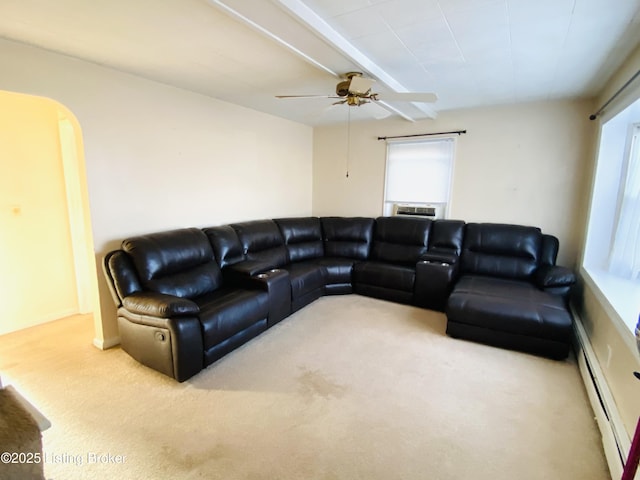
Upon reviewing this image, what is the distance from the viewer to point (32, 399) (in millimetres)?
2137

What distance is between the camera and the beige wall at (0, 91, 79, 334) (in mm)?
3043

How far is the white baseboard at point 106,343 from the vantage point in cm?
281

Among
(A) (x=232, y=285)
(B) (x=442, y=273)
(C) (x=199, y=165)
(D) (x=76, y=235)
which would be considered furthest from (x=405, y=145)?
(D) (x=76, y=235)

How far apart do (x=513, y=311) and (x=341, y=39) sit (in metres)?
2.63

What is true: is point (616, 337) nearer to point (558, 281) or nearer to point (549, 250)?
point (558, 281)

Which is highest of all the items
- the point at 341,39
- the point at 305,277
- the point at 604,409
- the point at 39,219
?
the point at 341,39

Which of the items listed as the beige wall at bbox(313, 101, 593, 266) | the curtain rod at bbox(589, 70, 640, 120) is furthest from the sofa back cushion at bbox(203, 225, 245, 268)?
the curtain rod at bbox(589, 70, 640, 120)

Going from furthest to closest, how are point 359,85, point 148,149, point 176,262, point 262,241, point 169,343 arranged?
point 262,241 < point 148,149 < point 176,262 < point 359,85 < point 169,343

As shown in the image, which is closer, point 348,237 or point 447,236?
point 447,236

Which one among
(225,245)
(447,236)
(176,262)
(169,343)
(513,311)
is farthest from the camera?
(447,236)

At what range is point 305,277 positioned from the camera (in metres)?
3.71

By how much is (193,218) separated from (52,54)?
1.78 m

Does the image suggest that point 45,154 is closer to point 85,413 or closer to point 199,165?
point 199,165

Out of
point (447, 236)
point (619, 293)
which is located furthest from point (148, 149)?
point (619, 293)
